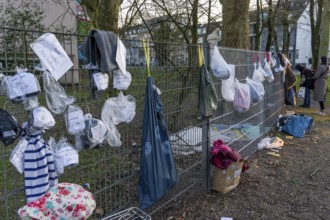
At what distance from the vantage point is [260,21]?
13.1 m

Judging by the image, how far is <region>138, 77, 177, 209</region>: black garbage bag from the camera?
2.86 metres

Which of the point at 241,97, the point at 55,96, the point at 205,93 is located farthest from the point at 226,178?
the point at 55,96

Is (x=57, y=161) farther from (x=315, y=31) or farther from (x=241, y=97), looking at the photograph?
(x=315, y=31)

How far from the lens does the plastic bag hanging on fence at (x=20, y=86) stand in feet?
6.14

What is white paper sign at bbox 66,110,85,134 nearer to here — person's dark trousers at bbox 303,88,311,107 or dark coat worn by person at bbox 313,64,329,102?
dark coat worn by person at bbox 313,64,329,102

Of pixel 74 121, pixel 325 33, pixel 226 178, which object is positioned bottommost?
pixel 226 178

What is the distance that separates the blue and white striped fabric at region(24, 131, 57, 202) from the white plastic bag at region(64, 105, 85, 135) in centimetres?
23

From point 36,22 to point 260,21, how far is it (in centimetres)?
895

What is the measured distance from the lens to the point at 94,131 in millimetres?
2342

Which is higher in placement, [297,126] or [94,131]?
[94,131]

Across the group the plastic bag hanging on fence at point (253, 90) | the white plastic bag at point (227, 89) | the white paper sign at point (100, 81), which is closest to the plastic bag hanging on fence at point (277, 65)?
the plastic bag hanging on fence at point (253, 90)

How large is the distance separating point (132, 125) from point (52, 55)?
1.12 metres

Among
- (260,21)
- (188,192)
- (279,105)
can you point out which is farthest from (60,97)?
(260,21)

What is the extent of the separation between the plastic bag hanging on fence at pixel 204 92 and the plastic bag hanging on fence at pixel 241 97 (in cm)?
94
